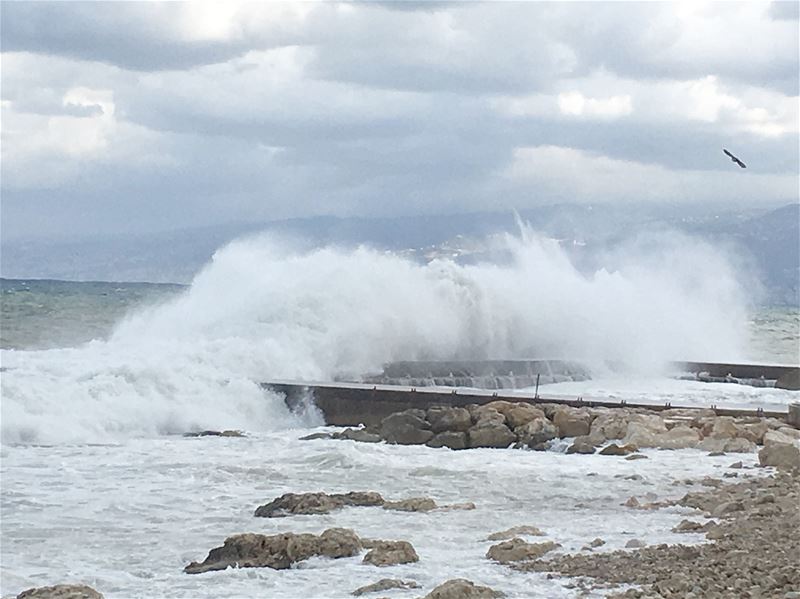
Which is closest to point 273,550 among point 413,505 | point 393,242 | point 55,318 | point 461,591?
point 461,591

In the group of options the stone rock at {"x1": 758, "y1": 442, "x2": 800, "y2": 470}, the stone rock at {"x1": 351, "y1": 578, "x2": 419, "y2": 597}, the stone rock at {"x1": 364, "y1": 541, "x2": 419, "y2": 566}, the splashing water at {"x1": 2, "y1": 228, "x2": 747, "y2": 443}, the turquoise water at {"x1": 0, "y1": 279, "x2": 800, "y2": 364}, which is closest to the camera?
the stone rock at {"x1": 351, "y1": 578, "x2": 419, "y2": 597}

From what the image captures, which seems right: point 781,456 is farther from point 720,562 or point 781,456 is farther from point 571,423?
point 720,562

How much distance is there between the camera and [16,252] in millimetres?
123375

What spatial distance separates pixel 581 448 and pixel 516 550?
678cm

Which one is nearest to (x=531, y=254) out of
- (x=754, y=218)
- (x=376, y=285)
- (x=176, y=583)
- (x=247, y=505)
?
(x=376, y=285)

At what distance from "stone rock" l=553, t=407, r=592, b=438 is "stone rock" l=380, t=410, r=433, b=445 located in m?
1.82

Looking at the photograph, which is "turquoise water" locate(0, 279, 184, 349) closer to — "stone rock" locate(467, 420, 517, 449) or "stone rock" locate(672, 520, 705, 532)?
"stone rock" locate(467, 420, 517, 449)

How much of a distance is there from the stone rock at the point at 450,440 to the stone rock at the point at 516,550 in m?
6.96

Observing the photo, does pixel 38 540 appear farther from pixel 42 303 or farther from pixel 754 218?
pixel 754 218

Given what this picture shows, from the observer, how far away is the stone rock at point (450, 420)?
17.6 meters

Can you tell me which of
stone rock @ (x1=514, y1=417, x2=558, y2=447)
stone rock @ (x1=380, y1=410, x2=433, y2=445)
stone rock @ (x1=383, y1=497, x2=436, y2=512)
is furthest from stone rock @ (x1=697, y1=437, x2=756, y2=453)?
stone rock @ (x1=383, y1=497, x2=436, y2=512)

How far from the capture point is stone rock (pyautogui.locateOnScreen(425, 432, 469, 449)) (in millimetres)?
17078

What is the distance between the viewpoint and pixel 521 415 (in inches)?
704

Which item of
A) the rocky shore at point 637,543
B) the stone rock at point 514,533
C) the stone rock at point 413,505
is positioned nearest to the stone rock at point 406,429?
the rocky shore at point 637,543
